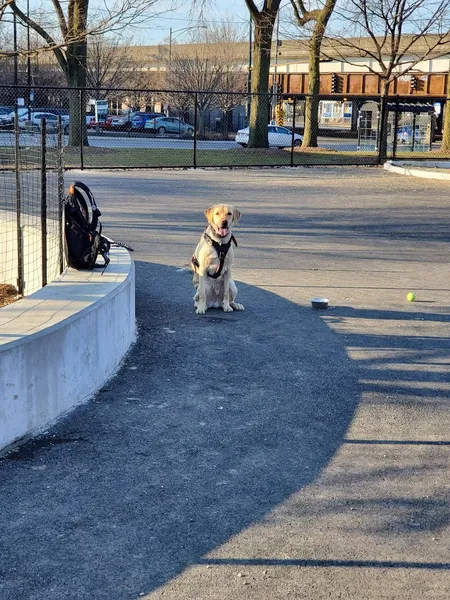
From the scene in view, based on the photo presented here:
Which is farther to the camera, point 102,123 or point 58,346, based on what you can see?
point 102,123

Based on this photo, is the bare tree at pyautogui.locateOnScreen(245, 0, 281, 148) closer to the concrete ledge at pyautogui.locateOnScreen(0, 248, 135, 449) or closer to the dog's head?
the dog's head

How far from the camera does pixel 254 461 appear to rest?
4.97 metres

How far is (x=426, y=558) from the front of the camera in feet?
12.7

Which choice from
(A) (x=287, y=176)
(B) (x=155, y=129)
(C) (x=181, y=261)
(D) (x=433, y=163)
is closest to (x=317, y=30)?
(D) (x=433, y=163)

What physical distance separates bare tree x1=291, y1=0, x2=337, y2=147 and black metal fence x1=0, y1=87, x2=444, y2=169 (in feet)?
0.74

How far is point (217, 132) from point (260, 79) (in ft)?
82.5

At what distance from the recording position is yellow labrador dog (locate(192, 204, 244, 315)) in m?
7.90

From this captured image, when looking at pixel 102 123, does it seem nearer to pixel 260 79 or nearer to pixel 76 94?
pixel 260 79

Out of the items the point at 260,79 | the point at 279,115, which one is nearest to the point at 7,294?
the point at 260,79

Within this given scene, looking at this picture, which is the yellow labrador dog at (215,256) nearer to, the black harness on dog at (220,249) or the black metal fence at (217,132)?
the black harness on dog at (220,249)

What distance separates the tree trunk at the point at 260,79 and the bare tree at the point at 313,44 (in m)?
2.43

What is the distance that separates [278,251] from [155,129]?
145 feet

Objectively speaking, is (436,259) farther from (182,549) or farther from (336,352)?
(182,549)

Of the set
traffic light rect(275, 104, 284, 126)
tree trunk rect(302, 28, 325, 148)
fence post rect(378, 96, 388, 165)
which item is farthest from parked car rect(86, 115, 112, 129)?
fence post rect(378, 96, 388, 165)
